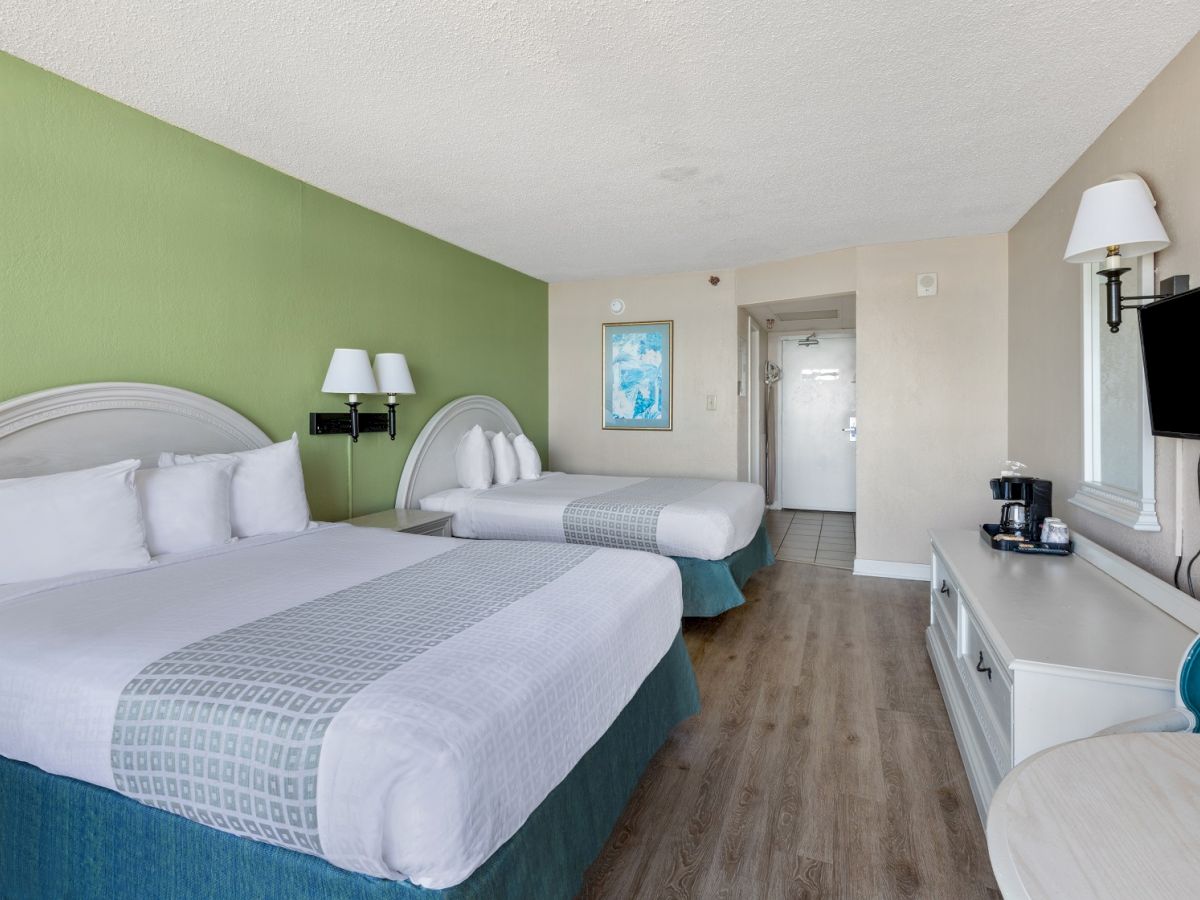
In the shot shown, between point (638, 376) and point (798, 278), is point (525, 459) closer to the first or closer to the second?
point (638, 376)

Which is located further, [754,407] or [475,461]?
[754,407]

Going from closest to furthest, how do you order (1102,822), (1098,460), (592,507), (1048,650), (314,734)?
1. (1102,822)
2. (314,734)
3. (1048,650)
4. (1098,460)
5. (592,507)

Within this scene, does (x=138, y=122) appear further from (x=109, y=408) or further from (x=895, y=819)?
(x=895, y=819)

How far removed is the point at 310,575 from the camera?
1.99 meters

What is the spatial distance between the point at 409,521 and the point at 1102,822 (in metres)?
2.98

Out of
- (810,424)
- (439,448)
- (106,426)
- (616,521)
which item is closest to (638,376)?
(439,448)

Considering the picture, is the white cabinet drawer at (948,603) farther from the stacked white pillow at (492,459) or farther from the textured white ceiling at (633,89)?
the stacked white pillow at (492,459)

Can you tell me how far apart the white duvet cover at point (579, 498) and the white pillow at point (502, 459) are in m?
0.14

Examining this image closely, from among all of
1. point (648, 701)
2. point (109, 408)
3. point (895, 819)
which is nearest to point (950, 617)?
point (895, 819)

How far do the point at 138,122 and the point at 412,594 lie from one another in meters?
2.22

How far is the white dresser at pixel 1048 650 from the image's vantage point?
4.81 feet

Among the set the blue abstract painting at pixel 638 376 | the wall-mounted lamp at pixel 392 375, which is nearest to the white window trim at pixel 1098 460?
the blue abstract painting at pixel 638 376

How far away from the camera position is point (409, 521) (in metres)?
3.25

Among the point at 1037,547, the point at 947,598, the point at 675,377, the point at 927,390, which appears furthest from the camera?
the point at 675,377
